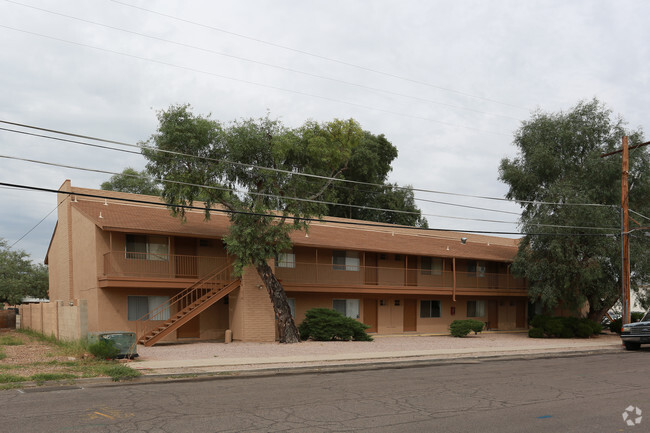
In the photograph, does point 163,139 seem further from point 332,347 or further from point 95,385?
point 95,385

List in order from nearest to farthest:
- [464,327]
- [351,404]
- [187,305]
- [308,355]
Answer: [351,404] → [308,355] → [187,305] → [464,327]

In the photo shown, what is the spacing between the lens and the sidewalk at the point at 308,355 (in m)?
16.4

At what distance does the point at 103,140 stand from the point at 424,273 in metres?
23.2

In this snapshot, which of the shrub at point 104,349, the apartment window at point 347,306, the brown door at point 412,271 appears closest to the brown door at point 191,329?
the apartment window at point 347,306

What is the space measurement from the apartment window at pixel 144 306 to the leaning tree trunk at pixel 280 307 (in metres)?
5.07

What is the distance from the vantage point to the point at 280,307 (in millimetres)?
25719

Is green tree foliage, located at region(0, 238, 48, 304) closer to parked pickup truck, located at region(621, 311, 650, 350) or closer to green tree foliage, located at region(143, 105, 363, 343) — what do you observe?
green tree foliage, located at region(143, 105, 363, 343)

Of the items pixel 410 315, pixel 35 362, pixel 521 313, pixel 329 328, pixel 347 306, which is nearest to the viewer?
pixel 35 362

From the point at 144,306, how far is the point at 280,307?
6.46 meters

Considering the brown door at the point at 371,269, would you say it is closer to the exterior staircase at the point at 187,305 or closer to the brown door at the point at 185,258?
the exterior staircase at the point at 187,305

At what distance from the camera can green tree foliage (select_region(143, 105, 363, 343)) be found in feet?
78.8

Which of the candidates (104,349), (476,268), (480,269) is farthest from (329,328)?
(480,269)

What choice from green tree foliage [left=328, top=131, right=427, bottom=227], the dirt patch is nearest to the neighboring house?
the dirt patch

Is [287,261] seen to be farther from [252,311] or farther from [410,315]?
[410,315]
